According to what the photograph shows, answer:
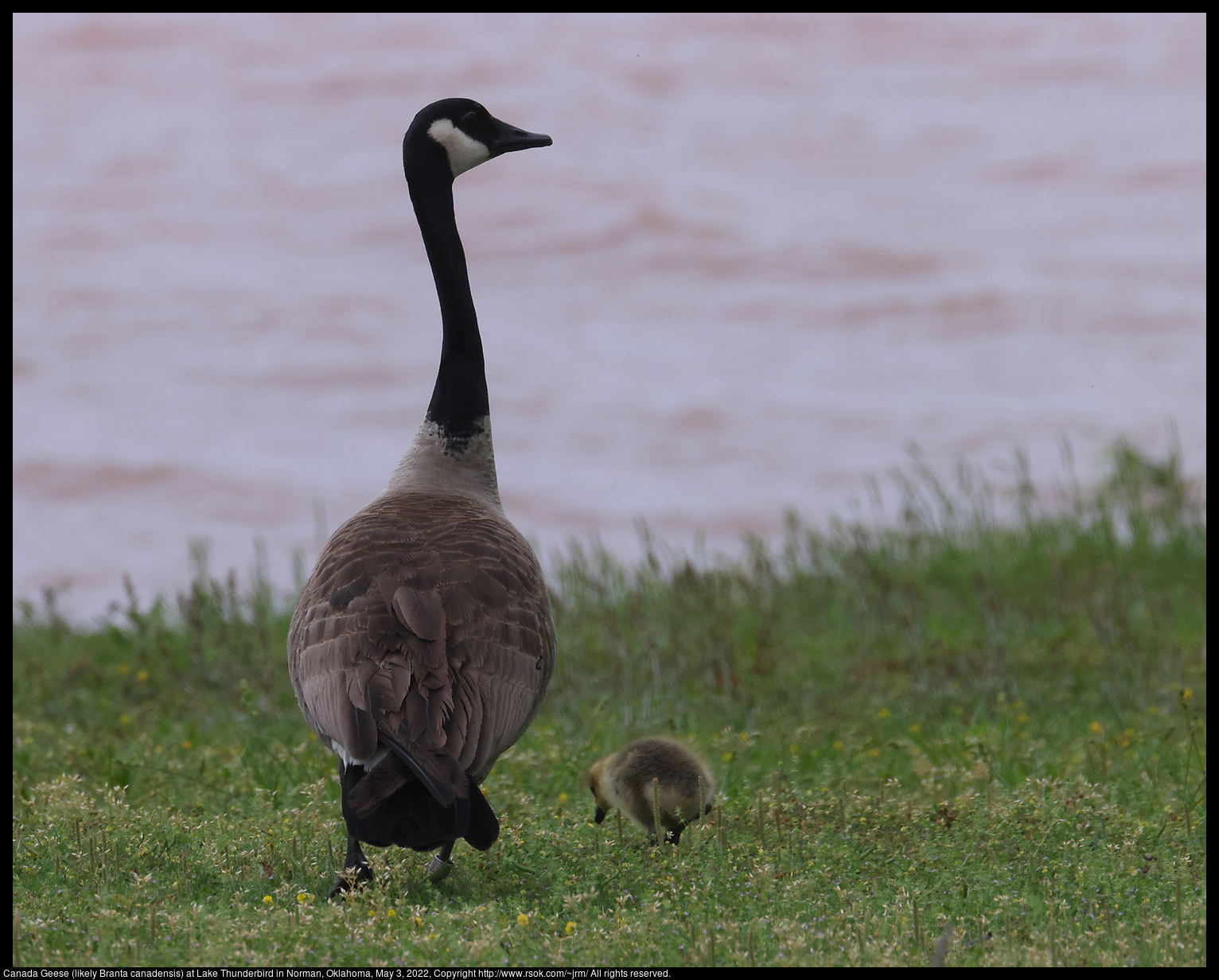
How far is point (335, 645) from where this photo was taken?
470 centimetres

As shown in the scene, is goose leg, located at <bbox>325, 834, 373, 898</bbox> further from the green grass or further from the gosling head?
the gosling head

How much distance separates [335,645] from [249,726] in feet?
9.77

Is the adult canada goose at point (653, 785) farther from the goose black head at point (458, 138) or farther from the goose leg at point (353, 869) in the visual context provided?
the goose black head at point (458, 138)

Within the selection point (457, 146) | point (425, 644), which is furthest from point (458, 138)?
point (425, 644)

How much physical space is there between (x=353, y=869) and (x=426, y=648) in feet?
2.47

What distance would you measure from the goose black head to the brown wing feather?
1.96 m

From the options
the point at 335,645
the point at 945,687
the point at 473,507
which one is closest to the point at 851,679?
the point at 945,687

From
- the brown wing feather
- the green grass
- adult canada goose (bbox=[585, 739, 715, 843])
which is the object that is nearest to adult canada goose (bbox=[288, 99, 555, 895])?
the brown wing feather

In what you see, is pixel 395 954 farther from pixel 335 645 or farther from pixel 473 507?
pixel 473 507

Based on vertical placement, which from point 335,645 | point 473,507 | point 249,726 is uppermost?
point 473,507

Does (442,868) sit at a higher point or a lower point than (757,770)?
higher

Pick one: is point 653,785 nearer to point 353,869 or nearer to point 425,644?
point 425,644

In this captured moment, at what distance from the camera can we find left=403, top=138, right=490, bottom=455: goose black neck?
20.0 ft

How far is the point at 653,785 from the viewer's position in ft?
17.6
